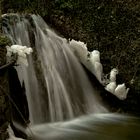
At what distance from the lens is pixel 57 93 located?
36.0 feet

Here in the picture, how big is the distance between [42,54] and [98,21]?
2.35 meters

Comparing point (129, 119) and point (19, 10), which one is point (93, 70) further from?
point (19, 10)

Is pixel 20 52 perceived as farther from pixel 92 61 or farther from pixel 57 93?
pixel 92 61

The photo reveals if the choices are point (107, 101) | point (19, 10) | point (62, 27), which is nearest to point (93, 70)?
point (107, 101)

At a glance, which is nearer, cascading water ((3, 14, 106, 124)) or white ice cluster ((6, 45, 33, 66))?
white ice cluster ((6, 45, 33, 66))

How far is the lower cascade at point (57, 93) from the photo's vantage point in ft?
31.1

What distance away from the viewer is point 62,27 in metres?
12.9

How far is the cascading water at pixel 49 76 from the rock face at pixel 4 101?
2.05 metres

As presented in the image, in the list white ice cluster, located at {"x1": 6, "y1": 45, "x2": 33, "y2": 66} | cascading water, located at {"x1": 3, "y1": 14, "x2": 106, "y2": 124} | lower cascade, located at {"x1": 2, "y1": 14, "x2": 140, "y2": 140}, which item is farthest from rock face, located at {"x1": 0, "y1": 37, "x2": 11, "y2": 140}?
cascading water, located at {"x1": 3, "y1": 14, "x2": 106, "y2": 124}

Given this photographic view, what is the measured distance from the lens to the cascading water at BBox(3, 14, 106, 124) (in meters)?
10.4

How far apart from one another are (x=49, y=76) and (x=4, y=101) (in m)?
3.59

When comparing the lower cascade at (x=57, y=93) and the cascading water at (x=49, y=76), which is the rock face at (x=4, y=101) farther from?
the cascading water at (x=49, y=76)

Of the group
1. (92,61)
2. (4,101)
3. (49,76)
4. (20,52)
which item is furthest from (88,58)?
(4,101)

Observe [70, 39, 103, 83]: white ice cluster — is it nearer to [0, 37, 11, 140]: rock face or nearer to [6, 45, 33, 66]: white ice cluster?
[0, 37, 11, 140]: rock face
